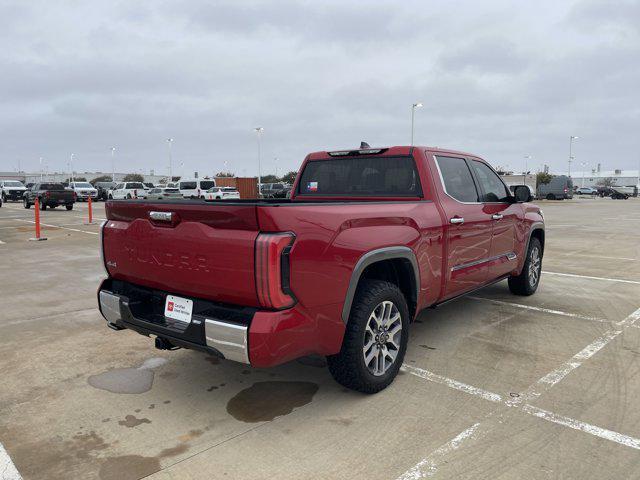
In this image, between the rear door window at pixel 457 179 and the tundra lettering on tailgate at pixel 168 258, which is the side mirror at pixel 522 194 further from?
the tundra lettering on tailgate at pixel 168 258

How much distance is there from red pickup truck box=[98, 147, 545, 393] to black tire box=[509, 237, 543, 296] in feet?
5.97

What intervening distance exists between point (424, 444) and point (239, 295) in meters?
1.41

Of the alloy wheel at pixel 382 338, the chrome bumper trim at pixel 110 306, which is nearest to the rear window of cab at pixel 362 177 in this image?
the alloy wheel at pixel 382 338

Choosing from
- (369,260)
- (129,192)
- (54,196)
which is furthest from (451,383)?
(129,192)

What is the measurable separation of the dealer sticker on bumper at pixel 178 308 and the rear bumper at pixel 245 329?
0.03m

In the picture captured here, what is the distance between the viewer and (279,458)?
2793 mm

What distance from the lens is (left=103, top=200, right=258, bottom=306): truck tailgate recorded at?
9.27 feet

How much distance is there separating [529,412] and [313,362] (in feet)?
5.72

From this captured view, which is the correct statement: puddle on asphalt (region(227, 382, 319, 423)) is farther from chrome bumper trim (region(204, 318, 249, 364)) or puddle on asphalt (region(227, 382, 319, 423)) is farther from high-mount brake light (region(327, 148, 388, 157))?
high-mount brake light (region(327, 148, 388, 157))

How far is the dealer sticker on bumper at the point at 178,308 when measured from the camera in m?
3.16

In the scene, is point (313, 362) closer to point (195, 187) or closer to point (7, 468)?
point (7, 468)

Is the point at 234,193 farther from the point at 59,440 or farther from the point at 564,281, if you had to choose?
the point at 59,440

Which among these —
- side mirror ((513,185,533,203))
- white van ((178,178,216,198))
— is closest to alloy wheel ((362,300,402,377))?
side mirror ((513,185,533,203))

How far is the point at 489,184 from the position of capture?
18.0 feet
